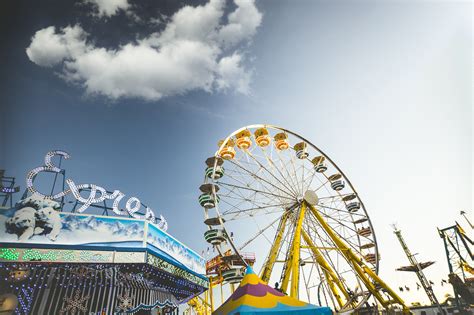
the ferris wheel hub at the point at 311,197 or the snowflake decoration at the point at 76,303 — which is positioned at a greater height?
the ferris wheel hub at the point at 311,197

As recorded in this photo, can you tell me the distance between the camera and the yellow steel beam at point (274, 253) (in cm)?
1450

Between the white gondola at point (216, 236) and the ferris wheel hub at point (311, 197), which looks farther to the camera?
the ferris wheel hub at point (311, 197)

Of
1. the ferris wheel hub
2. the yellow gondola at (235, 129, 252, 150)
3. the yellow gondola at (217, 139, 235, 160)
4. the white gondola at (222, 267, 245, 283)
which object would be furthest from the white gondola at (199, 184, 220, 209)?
the ferris wheel hub

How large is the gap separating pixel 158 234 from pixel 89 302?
22.6ft

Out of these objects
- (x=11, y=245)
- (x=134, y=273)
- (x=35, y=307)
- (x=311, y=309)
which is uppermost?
(x=11, y=245)

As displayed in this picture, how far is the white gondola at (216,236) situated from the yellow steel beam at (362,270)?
6.23m

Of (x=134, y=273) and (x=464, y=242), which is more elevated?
(x=464, y=242)

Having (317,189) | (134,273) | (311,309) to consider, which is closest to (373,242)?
(317,189)

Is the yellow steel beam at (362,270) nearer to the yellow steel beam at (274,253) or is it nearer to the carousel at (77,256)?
the yellow steel beam at (274,253)

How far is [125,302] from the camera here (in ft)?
63.9

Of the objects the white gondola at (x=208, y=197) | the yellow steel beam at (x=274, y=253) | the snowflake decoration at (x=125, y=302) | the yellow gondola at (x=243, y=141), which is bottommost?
the snowflake decoration at (x=125, y=302)

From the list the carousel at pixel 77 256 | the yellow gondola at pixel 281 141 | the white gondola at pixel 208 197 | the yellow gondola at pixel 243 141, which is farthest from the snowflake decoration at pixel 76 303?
the yellow gondola at pixel 281 141

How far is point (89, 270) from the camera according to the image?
1681cm

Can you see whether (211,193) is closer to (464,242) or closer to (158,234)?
(158,234)
